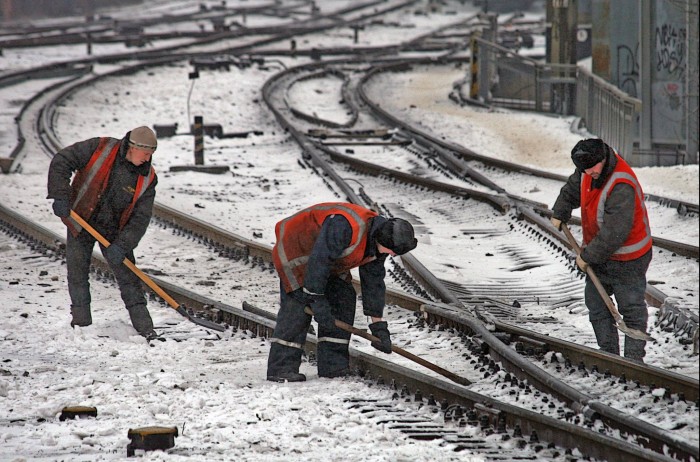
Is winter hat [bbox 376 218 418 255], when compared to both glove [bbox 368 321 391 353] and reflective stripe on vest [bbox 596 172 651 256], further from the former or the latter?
reflective stripe on vest [bbox 596 172 651 256]

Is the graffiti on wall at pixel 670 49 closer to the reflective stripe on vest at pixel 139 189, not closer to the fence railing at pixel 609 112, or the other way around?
the fence railing at pixel 609 112

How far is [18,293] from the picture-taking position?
31.4ft

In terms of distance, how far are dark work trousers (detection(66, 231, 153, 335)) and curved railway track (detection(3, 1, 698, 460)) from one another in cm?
67

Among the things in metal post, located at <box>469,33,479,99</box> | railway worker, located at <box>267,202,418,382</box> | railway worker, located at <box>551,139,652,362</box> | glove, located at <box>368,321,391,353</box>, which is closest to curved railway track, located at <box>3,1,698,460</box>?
glove, located at <box>368,321,391,353</box>

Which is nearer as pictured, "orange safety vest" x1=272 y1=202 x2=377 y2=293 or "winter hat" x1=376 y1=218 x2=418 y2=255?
"winter hat" x1=376 y1=218 x2=418 y2=255

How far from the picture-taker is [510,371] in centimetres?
719

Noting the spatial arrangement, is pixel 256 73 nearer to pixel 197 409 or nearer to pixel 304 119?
pixel 304 119

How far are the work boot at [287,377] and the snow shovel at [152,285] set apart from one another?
1399 mm

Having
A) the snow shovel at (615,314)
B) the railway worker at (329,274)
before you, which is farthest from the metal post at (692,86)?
the railway worker at (329,274)

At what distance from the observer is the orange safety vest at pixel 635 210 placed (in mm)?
7180

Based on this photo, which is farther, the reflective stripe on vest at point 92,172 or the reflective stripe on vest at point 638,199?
the reflective stripe on vest at point 92,172

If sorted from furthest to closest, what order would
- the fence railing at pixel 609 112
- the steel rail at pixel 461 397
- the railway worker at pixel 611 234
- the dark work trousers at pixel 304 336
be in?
the fence railing at pixel 609 112 < the dark work trousers at pixel 304 336 < the railway worker at pixel 611 234 < the steel rail at pixel 461 397

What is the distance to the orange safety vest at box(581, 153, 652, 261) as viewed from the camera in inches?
283

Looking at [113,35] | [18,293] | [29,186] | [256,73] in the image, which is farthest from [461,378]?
[113,35]
